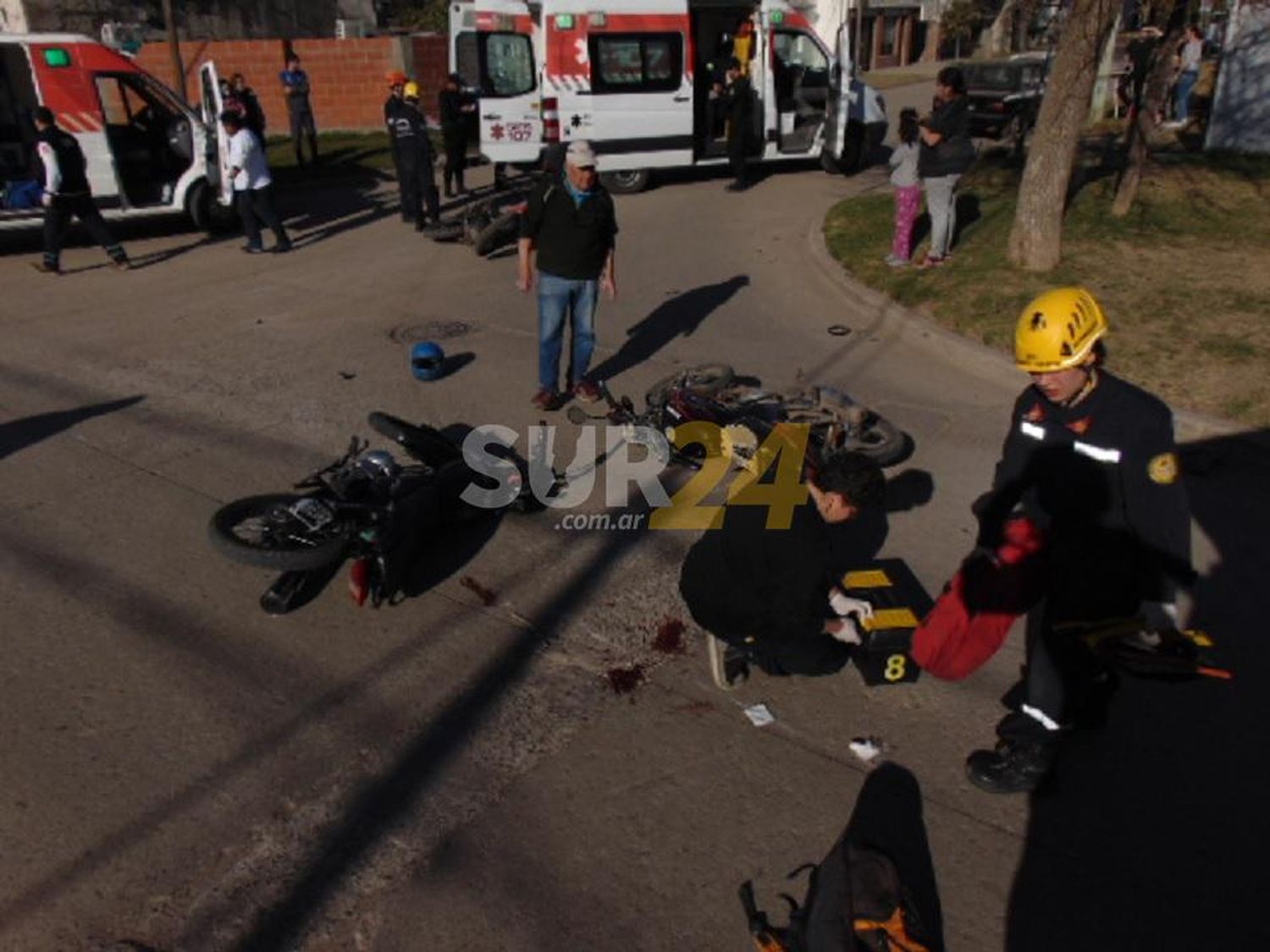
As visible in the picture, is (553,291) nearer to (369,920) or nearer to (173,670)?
(173,670)

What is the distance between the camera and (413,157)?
13023mm

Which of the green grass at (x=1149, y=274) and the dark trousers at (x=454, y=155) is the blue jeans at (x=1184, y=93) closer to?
the green grass at (x=1149, y=274)

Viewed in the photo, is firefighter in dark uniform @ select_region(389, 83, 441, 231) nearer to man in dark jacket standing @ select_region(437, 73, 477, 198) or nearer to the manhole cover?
man in dark jacket standing @ select_region(437, 73, 477, 198)

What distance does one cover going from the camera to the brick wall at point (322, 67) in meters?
22.9

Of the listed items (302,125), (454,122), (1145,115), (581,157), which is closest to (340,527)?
(581,157)

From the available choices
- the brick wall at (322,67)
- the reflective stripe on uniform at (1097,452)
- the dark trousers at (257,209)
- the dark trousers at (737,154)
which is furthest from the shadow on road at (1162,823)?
the brick wall at (322,67)

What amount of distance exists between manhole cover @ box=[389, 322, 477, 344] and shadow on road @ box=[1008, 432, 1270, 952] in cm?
683

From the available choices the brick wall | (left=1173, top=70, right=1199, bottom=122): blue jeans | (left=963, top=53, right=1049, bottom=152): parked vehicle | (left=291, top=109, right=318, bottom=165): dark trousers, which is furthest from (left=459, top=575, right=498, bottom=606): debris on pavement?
the brick wall

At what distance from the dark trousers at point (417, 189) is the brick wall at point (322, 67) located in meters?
11.4

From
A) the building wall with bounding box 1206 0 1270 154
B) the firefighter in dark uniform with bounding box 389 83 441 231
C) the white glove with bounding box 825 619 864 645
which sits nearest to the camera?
the white glove with bounding box 825 619 864 645

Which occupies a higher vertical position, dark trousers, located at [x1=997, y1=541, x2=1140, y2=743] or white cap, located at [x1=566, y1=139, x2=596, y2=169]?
white cap, located at [x1=566, y1=139, x2=596, y2=169]

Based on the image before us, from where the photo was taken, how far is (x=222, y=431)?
23.1 ft

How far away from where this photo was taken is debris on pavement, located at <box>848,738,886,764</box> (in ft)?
12.6

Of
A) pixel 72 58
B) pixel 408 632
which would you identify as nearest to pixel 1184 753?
pixel 408 632
